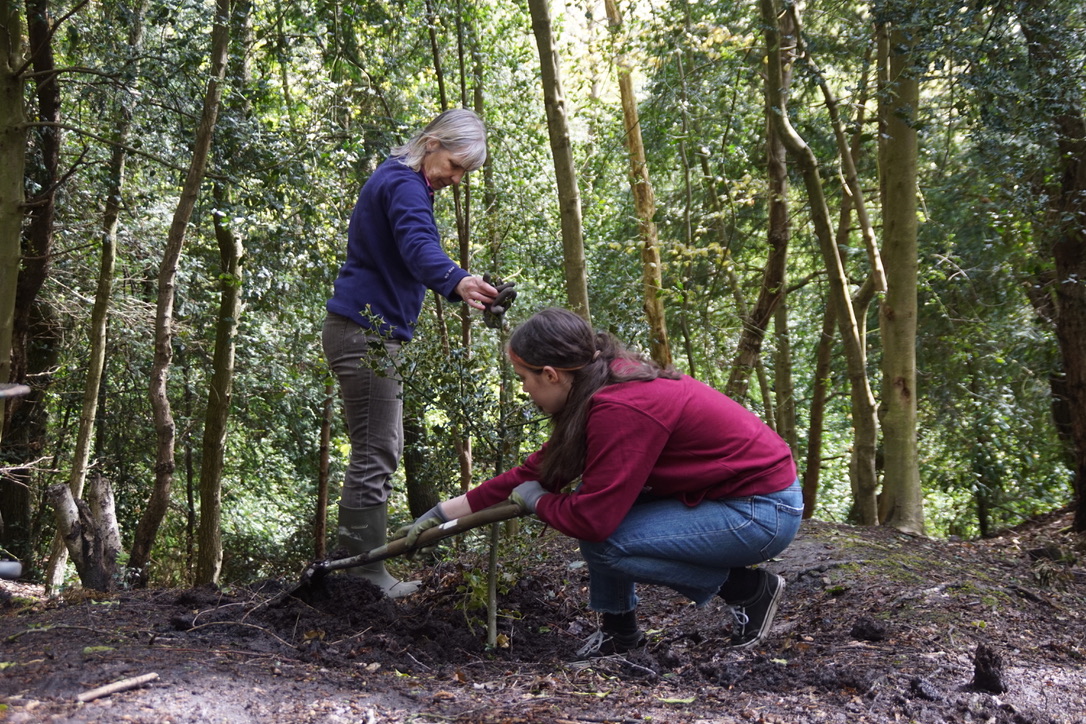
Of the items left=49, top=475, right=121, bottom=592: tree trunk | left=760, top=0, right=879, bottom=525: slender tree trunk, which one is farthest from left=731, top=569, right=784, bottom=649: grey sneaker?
left=760, top=0, right=879, bottom=525: slender tree trunk

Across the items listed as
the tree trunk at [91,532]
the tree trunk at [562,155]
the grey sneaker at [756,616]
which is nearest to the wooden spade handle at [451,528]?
the grey sneaker at [756,616]

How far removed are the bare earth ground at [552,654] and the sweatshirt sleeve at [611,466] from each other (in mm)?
501

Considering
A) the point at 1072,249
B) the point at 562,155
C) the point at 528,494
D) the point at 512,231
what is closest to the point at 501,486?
the point at 528,494

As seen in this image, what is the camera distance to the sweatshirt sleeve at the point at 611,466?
2.55 m

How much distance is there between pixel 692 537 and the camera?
275cm

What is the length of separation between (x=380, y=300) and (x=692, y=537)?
150 centimetres

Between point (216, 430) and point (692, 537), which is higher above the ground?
point (216, 430)

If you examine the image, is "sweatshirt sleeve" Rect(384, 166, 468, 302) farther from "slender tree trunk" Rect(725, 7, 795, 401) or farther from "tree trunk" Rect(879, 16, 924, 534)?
"slender tree trunk" Rect(725, 7, 795, 401)

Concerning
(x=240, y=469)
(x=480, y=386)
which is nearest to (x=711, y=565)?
(x=480, y=386)

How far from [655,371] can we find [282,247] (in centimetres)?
513

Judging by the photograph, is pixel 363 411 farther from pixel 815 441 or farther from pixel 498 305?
pixel 815 441

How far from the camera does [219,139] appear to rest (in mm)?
5547

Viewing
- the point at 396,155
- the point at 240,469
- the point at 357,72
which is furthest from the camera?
the point at 240,469

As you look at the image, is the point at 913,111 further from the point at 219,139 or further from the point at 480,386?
the point at 219,139
